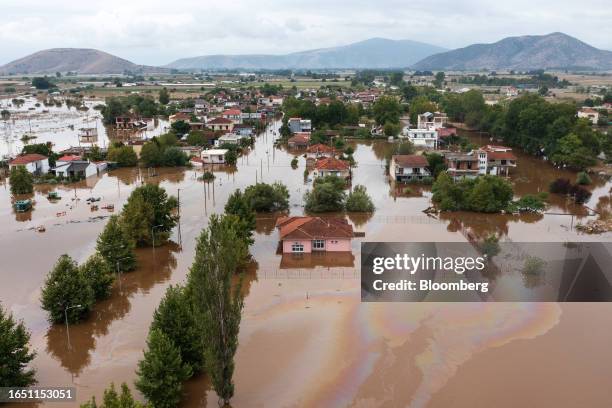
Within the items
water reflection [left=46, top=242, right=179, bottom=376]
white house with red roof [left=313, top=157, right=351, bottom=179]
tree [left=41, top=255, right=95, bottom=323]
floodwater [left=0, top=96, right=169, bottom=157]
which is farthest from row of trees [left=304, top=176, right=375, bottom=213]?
floodwater [left=0, top=96, right=169, bottom=157]

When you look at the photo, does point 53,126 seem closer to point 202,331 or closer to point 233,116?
point 233,116

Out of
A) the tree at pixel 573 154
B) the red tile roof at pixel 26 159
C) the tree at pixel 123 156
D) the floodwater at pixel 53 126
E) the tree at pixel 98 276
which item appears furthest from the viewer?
the floodwater at pixel 53 126

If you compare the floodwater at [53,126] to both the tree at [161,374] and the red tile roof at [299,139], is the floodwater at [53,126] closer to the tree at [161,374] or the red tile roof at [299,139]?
the red tile roof at [299,139]

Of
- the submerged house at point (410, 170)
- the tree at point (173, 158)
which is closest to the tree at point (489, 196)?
the submerged house at point (410, 170)

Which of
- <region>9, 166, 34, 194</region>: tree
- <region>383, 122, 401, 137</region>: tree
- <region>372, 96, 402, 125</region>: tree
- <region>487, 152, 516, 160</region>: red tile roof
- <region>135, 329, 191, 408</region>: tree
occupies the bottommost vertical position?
<region>135, 329, 191, 408</region>: tree

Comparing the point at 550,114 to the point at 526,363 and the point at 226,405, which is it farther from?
the point at 226,405

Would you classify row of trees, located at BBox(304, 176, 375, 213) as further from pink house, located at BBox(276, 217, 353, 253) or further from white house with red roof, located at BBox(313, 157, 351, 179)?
white house with red roof, located at BBox(313, 157, 351, 179)

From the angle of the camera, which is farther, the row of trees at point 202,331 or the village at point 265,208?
the village at point 265,208
